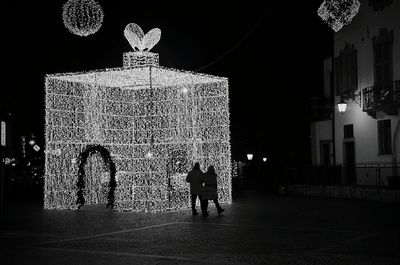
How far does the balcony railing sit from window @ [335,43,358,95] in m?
1.58

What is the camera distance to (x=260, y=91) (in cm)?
5191

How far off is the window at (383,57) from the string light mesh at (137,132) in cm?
894

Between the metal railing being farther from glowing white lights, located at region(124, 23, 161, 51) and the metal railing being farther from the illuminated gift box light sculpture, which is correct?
glowing white lights, located at region(124, 23, 161, 51)

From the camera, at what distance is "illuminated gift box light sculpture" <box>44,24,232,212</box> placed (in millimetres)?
22031

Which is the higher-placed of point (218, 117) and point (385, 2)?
point (385, 2)

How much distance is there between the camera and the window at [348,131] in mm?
32344

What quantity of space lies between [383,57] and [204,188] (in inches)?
520

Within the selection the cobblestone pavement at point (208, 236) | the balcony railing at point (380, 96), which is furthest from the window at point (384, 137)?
the cobblestone pavement at point (208, 236)

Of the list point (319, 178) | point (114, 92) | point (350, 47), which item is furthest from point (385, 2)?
point (114, 92)

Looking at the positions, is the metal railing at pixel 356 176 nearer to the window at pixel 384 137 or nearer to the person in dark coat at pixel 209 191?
the window at pixel 384 137

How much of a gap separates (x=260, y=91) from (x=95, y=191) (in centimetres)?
2797

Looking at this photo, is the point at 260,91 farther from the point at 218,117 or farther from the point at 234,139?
the point at 218,117

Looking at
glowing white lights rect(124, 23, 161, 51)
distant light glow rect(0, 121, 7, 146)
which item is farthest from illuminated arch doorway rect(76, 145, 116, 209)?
distant light glow rect(0, 121, 7, 146)

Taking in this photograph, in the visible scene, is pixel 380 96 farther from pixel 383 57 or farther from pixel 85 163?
pixel 85 163
